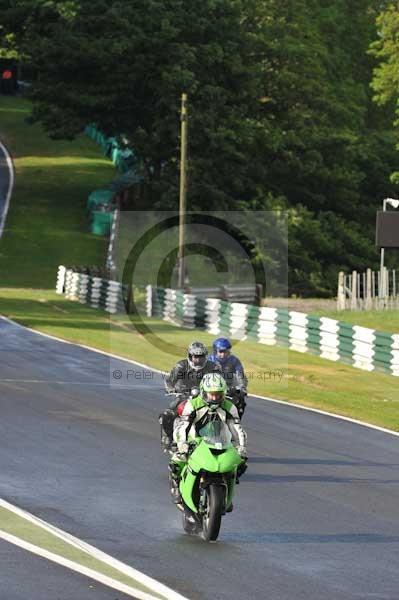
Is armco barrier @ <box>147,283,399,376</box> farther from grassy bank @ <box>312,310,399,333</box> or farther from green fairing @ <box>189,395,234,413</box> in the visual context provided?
green fairing @ <box>189,395,234,413</box>

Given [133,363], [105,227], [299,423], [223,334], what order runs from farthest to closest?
1. [105,227]
2. [223,334]
3. [133,363]
4. [299,423]

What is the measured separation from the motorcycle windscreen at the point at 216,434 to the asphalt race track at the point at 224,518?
1.09 m

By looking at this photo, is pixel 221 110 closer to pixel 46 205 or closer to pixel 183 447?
pixel 46 205

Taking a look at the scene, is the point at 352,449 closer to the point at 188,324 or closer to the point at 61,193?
the point at 188,324

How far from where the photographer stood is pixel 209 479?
14.5 m

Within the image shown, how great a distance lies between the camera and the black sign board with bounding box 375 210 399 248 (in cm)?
3741

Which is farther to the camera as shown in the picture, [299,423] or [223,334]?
[223,334]

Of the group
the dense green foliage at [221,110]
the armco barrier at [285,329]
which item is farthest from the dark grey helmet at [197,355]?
the dense green foliage at [221,110]

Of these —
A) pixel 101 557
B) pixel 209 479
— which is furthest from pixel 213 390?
pixel 101 557

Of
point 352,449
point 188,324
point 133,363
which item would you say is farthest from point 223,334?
point 352,449

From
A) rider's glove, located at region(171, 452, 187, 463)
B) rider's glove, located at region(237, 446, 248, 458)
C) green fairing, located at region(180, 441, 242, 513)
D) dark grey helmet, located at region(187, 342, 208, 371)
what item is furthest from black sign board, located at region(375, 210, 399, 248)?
green fairing, located at region(180, 441, 242, 513)

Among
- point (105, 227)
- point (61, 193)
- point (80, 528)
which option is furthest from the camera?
point (61, 193)

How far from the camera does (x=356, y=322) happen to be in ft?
157

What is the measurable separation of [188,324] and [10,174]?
46576 millimetres
